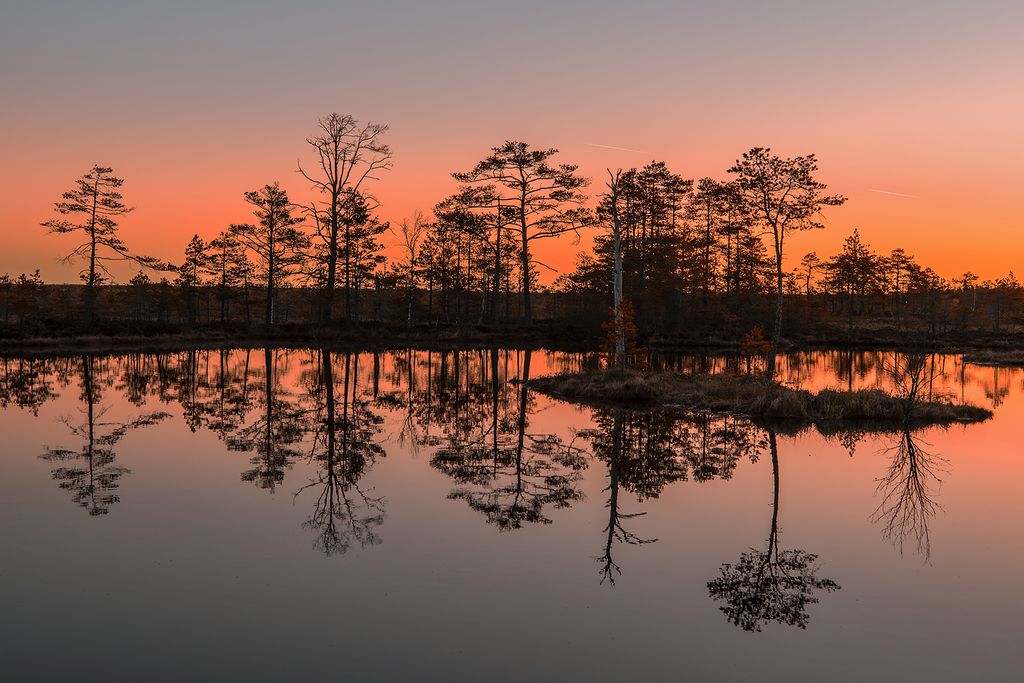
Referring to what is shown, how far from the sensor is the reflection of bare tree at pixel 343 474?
8.30m

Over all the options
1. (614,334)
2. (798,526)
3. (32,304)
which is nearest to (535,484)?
(798,526)

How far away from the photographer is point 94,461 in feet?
39.6

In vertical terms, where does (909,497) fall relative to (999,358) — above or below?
below

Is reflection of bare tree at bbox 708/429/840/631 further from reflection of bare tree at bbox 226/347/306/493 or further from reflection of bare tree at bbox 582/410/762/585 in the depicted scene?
reflection of bare tree at bbox 226/347/306/493

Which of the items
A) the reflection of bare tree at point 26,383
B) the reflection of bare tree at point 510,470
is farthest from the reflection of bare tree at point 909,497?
the reflection of bare tree at point 26,383

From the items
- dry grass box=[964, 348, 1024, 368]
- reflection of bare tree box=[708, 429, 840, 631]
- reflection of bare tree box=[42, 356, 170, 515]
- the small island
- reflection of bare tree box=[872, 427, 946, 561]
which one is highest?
dry grass box=[964, 348, 1024, 368]

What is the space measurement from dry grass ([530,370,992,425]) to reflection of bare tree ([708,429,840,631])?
37.5 ft

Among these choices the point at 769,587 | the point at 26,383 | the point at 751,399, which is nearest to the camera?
the point at 769,587

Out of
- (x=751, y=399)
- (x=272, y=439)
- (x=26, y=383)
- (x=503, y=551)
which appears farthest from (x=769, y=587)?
(x=26, y=383)

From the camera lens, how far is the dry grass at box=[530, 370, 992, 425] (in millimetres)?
18203

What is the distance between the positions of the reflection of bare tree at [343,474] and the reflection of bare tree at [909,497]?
683 centimetres

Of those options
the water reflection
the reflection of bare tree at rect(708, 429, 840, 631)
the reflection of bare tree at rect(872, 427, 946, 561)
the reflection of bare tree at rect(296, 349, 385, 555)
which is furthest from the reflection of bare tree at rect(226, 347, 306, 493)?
the reflection of bare tree at rect(872, 427, 946, 561)

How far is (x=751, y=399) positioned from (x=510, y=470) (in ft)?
34.7

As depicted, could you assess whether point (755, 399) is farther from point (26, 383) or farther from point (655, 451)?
point (26, 383)
